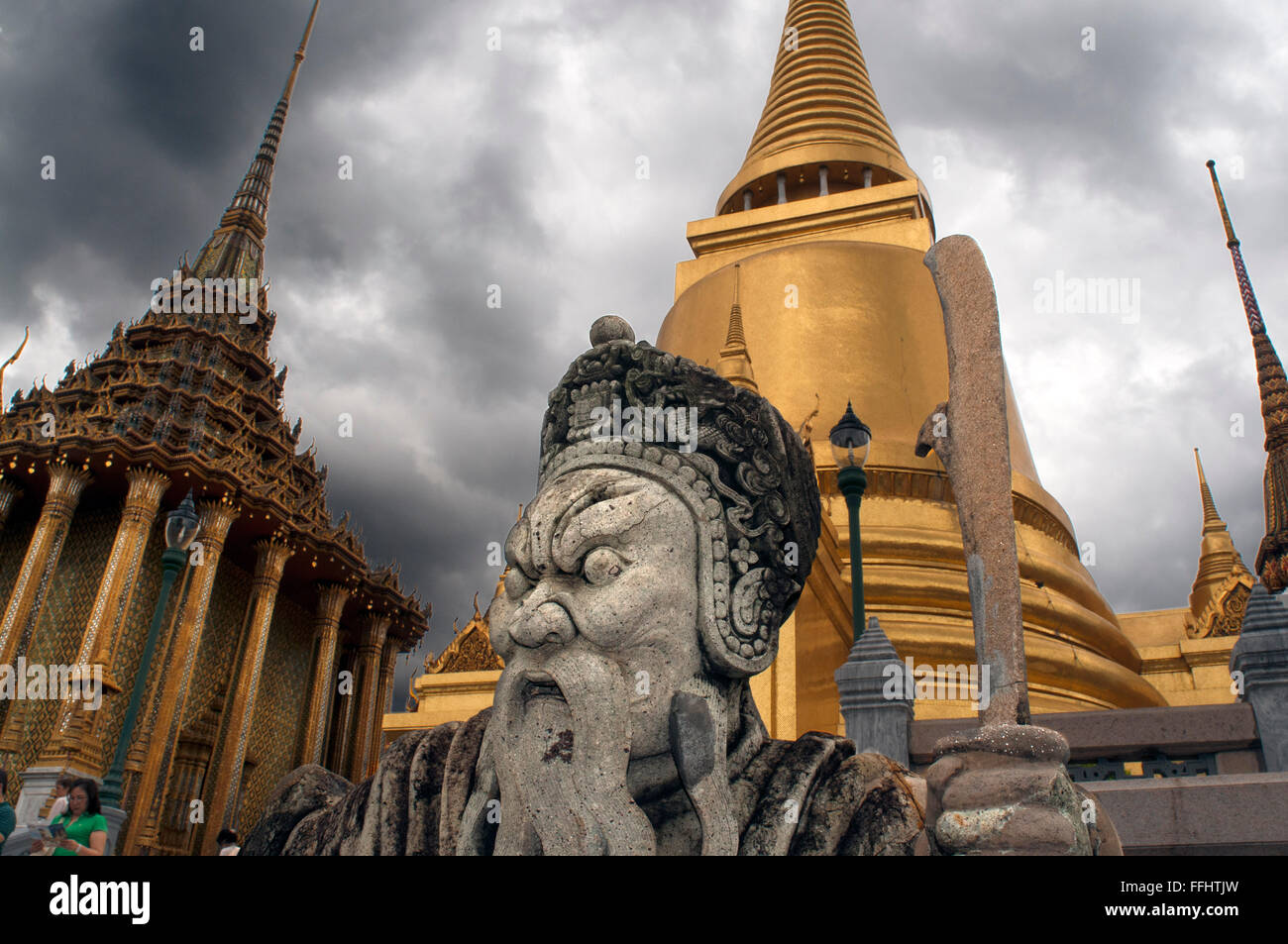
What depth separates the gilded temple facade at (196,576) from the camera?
1814cm

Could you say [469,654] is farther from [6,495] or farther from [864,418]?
[6,495]

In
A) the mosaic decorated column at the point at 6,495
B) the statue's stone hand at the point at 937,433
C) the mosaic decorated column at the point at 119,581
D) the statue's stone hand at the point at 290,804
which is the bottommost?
the statue's stone hand at the point at 290,804

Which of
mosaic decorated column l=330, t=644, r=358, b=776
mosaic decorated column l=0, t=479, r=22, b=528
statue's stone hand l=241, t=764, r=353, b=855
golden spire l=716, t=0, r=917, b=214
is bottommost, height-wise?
statue's stone hand l=241, t=764, r=353, b=855

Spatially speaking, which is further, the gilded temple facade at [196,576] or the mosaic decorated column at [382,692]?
the mosaic decorated column at [382,692]

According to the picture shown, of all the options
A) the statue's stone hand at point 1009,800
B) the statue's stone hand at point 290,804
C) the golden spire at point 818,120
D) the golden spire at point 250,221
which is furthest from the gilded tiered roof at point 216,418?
the statue's stone hand at point 1009,800

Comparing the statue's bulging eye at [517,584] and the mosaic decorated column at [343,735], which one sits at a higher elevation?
the mosaic decorated column at [343,735]

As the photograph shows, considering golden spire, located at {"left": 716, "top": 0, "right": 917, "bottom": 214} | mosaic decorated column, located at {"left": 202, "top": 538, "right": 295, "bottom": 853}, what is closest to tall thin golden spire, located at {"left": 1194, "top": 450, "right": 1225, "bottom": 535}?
golden spire, located at {"left": 716, "top": 0, "right": 917, "bottom": 214}

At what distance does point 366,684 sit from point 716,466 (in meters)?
24.0

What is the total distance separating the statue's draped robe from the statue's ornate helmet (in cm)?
32

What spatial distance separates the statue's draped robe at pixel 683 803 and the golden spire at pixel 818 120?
700 inches

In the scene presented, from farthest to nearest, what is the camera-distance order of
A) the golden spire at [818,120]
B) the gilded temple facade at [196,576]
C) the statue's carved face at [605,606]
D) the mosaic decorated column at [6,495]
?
the mosaic decorated column at [6,495]
the golden spire at [818,120]
the gilded temple facade at [196,576]
the statue's carved face at [605,606]

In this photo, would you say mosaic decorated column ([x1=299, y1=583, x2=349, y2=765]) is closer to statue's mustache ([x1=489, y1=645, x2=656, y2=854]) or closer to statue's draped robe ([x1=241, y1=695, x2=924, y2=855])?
statue's draped robe ([x1=241, y1=695, x2=924, y2=855])

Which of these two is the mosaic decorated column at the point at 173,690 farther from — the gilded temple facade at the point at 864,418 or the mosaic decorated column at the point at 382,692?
the gilded temple facade at the point at 864,418

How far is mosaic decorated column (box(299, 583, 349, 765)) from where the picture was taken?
72.1 feet
